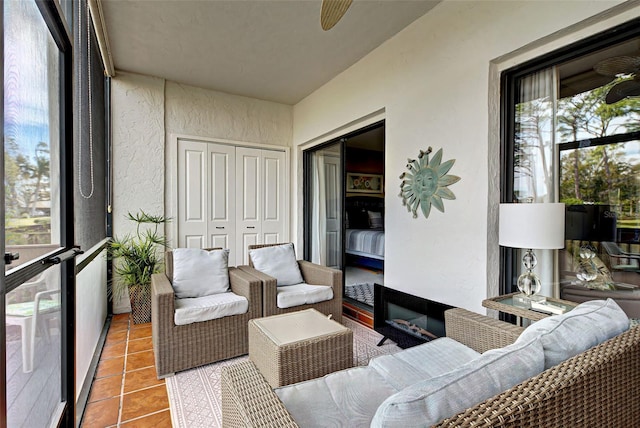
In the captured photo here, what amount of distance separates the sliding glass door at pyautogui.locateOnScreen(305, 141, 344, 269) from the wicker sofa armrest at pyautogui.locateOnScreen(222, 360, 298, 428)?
2859mm

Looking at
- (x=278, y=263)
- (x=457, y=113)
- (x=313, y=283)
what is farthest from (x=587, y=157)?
(x=278, y=263)

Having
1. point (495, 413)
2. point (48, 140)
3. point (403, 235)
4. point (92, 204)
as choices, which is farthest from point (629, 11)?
point (92, 204)

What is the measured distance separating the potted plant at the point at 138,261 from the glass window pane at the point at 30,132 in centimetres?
218

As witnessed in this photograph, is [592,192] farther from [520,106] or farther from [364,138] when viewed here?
[364,138]

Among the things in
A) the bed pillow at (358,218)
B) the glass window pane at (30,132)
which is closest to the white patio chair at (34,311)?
the glass window pane at (30,132)

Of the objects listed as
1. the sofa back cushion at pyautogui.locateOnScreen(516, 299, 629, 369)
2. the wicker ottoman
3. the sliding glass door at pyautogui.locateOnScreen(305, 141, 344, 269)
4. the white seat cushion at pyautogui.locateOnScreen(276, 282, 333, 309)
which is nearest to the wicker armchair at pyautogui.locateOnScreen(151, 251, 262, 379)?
the white seat cushion at pyautogui.locateOnScreen(276, 282, 333, 309)

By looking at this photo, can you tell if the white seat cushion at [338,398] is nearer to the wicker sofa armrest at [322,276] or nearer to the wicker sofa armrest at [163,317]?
the wicker sofa armrest at [163,317]

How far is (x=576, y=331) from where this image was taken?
0.98 metres

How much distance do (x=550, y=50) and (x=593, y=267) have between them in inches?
52.1

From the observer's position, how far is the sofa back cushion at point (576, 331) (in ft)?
3.01

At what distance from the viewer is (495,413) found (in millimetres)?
649

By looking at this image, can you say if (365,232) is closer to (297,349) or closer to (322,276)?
(322,276)

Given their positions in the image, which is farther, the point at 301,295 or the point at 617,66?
the point at 301,295

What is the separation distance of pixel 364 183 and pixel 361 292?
2.90 m
